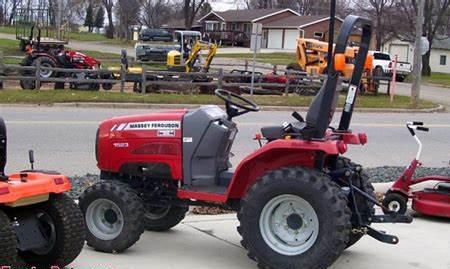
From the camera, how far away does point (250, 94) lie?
24.1 meters

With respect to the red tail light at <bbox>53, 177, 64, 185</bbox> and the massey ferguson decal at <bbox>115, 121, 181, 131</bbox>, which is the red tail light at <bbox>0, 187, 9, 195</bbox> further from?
the massey ferguson decal at <bbox>115, 121, 181, 131</bbox>

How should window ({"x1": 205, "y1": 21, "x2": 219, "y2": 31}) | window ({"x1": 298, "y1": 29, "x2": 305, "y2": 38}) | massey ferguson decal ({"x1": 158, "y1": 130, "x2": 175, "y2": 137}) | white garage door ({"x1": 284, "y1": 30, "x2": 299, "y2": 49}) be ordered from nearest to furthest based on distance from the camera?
massey ferguson decal ({"x1": 158, "y1": 130, "x2": 175, "y2": 137}), window ({"x1": 298, "y1": 29, "x2": 305, "y2": 38}), white garage door ({"x1": 284, "y1": 30, "x2": 299, "y2": 49}), window ({"x1": 205, "y1": 21, "x2": 219, "y2": 31})

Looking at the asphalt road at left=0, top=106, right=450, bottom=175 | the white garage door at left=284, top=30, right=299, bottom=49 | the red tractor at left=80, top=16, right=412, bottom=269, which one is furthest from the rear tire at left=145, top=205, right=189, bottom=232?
the white garage door at left=284, top=30, right=299, bottom=49

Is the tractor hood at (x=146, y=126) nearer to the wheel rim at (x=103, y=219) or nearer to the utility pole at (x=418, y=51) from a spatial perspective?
the wheel rim at (x=103, y=219)

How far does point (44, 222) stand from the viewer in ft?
14.8

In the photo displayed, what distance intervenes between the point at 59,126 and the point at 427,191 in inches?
344

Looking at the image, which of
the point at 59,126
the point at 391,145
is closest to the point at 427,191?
the point at 391,145

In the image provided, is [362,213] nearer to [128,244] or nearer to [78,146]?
[128,244]

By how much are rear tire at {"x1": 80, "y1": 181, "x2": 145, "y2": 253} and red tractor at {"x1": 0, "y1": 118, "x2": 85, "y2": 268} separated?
0.65 m

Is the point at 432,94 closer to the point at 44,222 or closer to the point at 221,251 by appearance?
the point at 221,251

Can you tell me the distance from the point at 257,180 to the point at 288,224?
40cm

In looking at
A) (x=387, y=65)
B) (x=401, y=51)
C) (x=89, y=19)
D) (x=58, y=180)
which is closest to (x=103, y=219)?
(x=58, y=180)

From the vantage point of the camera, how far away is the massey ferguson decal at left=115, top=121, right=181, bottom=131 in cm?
529

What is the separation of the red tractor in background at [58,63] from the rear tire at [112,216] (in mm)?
17369
